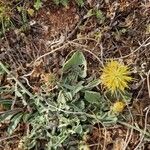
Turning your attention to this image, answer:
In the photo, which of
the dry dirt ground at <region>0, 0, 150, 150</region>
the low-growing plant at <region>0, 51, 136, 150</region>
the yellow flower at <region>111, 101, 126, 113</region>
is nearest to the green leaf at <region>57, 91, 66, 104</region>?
the low-growing plant at <region>0, 51, 136, 150</region>

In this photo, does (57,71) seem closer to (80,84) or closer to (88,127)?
(80,84)

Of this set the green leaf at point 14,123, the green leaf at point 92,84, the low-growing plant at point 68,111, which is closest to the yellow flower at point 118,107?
the low-growing plant at point 68,111

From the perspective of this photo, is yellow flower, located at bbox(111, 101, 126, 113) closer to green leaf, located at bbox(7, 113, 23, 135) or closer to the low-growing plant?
the low-growing plant

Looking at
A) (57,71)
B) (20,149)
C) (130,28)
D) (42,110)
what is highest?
(130,28)

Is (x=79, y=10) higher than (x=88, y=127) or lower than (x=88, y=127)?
higher

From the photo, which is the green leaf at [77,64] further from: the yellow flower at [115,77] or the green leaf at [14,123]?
the green leaf at [14,123]

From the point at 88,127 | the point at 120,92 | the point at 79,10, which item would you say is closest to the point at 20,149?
the point at 88,127

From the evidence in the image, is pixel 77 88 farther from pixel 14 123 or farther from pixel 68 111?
pixel 14 123
